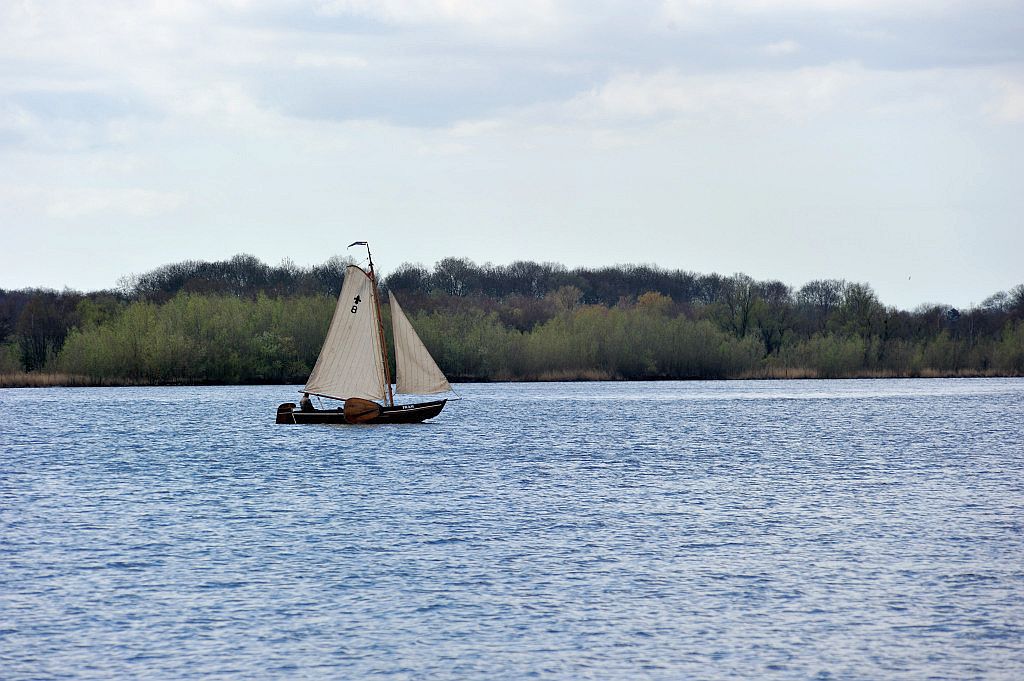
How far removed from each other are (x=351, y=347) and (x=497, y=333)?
219ft

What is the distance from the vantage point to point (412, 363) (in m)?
59.9

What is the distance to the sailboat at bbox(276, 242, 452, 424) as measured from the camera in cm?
5966

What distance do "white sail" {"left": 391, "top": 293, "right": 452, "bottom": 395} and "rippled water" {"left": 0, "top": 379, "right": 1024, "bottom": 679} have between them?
3835 millimetres

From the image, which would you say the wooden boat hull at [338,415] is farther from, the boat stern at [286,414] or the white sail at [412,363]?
the white sail at [412,363]

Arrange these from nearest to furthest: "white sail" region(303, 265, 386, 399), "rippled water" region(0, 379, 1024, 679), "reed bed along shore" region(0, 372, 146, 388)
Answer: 1. "rippled water" region(0, 379, 1024, 679)
2. "white sail" region(303, 265, 386, 399)
3. "reed bed along shore" region(0, 372, 146, 388)

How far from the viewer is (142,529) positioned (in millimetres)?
31188

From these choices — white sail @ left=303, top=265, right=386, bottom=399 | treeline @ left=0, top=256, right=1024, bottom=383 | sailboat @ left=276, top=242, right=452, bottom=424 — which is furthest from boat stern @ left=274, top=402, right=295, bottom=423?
treeline @ left=0, top=256, right=1024, bottom=383

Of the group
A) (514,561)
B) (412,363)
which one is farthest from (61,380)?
(514,561)

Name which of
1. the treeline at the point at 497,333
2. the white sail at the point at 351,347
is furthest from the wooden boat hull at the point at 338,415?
the treeline at the point at 497,333

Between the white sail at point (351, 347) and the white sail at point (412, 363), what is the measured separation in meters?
1.15

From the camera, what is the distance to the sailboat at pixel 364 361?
196 ft

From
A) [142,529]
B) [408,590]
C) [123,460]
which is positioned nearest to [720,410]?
[123,460]

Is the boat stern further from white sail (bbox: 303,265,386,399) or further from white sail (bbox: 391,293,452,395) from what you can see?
white sail (bbox: 391,293,452,395)

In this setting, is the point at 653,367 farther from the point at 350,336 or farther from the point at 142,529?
the point at 142,529
